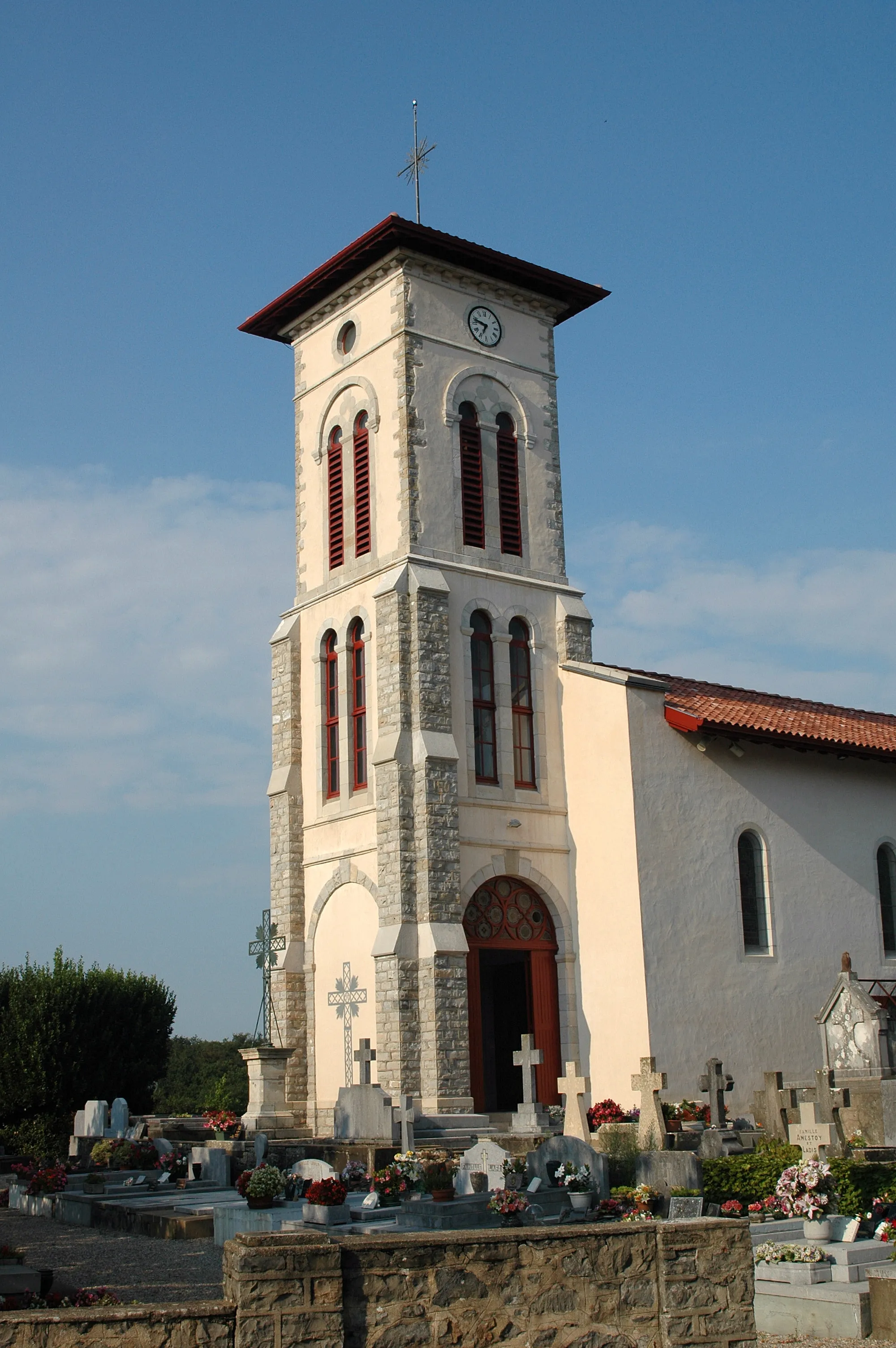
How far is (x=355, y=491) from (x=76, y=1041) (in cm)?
1621

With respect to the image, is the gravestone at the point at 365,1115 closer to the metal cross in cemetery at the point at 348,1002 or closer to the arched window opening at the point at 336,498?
the metal cross in cemetery at the point at 348,1002

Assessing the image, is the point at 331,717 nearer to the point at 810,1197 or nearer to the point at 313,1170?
the point at 313,1170

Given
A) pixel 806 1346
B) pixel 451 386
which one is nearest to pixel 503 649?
pixel 451 386

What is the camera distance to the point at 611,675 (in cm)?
2466

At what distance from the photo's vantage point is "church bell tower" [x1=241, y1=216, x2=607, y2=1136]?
916 inches

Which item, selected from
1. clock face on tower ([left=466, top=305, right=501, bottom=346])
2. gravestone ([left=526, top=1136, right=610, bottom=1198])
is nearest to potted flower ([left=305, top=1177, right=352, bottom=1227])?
gravestone ([left=526, top=1136, right=610, bottom=1198])

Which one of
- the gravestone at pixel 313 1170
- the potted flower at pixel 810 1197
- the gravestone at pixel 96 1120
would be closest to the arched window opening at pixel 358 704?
the gravestone at pixel 96 1120

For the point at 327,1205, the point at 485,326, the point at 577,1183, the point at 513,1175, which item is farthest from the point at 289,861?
the point at 577,1183

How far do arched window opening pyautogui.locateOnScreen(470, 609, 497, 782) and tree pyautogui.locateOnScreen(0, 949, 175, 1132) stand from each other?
1493 cm

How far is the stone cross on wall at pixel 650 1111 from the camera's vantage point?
1873cm

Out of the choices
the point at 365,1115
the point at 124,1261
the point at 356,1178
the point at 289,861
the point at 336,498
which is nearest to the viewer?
the point at 124,1261

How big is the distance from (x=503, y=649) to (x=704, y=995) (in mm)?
7227

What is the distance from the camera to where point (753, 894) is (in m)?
25.5

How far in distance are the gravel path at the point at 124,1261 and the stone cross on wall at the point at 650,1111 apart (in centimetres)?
624
